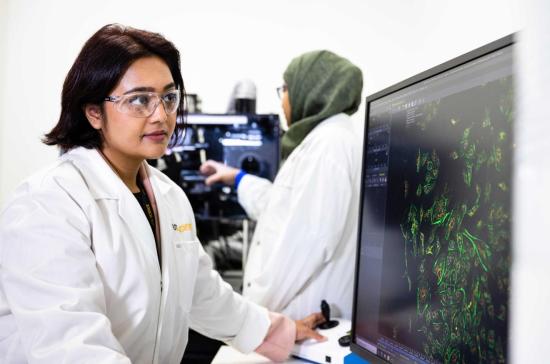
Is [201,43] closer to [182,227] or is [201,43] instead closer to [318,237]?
[318,237]

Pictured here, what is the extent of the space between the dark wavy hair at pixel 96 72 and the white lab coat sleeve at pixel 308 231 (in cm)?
58

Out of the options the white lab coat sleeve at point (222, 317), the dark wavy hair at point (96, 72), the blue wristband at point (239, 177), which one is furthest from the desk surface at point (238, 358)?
the blue wristband at point (239, 177)

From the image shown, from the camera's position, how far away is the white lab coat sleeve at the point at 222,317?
44.1 inches

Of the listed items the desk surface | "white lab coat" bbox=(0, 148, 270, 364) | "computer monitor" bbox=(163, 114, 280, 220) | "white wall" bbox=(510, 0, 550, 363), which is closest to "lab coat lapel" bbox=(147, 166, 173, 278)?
"white lab coat" bbox=(0, 148, 270, 364)

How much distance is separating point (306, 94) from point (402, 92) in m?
0.92

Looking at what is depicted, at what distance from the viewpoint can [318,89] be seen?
1.62 metres

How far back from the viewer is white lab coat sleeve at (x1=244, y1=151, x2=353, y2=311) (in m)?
1.37

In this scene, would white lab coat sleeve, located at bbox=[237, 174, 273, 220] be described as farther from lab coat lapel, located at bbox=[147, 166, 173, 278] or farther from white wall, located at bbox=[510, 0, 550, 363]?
white wall, located at bbox=[510, 0, 550, 363]

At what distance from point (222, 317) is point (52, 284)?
0.52 metres

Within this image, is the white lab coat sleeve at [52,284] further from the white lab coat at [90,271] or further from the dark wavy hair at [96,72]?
the dark wavy hair at [96,72]

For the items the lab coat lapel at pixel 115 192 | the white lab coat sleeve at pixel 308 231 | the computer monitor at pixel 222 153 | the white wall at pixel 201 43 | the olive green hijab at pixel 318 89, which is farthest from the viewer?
the white wall at pixel 201 43

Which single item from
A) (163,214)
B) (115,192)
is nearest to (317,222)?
(163,214)

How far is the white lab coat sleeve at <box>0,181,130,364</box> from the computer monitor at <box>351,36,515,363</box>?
40 cm

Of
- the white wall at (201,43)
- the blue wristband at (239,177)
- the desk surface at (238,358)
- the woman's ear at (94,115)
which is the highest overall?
the white wall at (201,43)
